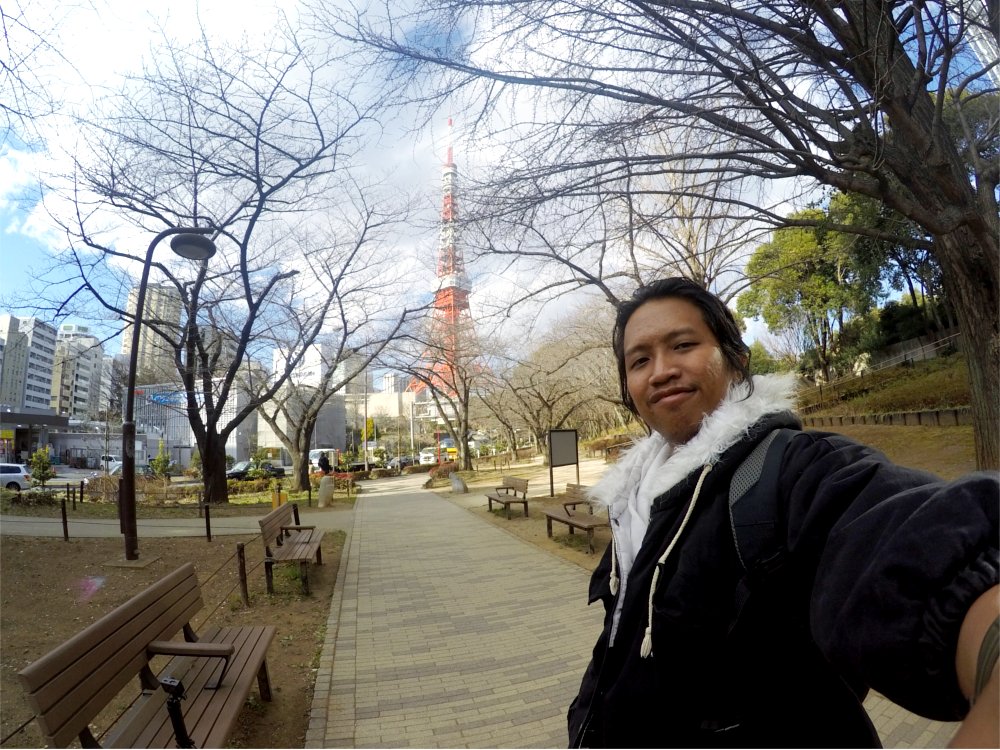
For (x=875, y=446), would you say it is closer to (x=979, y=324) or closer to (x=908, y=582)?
(x=979, y=324)

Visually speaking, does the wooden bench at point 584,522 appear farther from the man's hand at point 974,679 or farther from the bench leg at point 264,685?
the man's hand at point 974,679

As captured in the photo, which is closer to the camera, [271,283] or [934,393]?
[271,283]

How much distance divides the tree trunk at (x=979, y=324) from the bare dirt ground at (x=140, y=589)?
274 inches

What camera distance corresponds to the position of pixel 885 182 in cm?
462

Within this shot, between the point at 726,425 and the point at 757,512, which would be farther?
the point at 726,425

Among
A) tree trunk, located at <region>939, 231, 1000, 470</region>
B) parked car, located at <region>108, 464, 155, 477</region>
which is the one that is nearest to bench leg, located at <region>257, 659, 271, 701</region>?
tree trunk, located at <region>939, 231, 1000, 470</region>

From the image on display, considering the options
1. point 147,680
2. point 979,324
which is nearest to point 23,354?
point 147,680

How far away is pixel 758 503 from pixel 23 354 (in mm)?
12338

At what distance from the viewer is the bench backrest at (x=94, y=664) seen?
1958 mm

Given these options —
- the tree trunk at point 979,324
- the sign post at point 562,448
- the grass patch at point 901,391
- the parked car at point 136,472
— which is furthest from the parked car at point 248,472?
the tree trunk at point 979,324

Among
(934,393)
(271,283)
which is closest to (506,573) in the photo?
(271,283)

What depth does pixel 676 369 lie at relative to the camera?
1313 mm

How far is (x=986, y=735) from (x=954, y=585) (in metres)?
0.17

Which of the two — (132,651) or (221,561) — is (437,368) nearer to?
(221,561)
